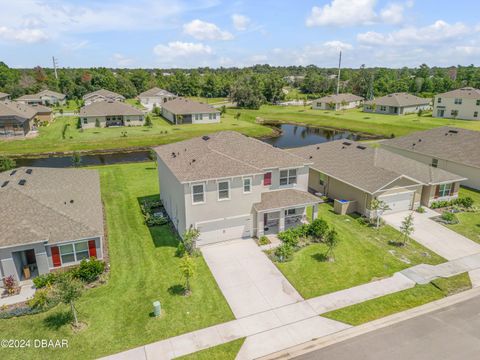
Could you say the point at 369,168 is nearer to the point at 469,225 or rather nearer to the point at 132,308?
the point at 469,225

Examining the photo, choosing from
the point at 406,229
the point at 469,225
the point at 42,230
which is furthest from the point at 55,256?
the point at 469,225

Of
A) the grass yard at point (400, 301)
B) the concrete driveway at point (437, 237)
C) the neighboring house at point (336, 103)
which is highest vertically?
the neighboring house at point (336, 103)

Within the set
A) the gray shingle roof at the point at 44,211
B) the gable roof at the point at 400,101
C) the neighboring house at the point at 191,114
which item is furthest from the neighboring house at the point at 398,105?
the gray shingle roof at the point at 44,211

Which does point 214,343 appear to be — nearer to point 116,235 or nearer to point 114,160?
point 116,235

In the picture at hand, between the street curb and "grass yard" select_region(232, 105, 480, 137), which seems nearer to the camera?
the street curb

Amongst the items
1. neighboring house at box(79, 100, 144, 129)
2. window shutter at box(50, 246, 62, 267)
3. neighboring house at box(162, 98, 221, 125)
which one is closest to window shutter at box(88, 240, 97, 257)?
window shutter at box(50, 246, 62, 267)

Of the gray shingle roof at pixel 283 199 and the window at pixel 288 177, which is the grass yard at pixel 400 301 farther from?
the window at pixel 288 177

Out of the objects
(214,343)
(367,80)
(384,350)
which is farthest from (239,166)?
(367,80)

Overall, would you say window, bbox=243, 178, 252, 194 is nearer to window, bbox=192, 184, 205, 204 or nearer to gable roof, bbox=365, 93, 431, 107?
window, bbox=192, 184, 205, 204
